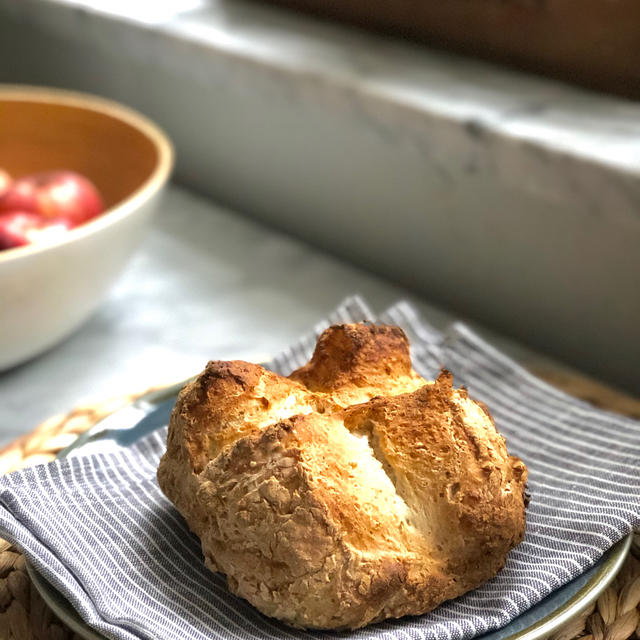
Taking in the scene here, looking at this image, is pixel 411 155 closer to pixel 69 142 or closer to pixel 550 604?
pixel 69 142

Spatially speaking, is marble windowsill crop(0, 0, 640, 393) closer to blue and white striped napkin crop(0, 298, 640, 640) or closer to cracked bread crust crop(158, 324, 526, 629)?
blue and white striped napkin crop(0, 298, 640, 640)

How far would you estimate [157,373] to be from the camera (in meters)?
0.85

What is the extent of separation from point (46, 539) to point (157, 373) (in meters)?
0.37

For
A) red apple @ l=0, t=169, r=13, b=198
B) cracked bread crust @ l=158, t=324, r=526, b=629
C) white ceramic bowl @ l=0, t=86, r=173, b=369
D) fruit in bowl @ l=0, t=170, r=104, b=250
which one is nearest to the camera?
cracked bread crust @ l=158, t=324, r=526, b=629

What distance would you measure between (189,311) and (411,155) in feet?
0.92

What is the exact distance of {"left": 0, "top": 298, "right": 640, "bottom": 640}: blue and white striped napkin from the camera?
0.45 meters

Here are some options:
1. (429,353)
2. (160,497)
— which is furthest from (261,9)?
(160,497)

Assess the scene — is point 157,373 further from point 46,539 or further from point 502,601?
point 502,601

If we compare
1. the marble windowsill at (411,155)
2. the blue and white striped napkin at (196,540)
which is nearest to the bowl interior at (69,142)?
the marble windowsill at (411,155)

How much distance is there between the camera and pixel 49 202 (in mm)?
920

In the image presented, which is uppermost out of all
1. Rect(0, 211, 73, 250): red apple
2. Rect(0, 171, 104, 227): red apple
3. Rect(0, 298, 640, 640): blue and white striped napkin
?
Rect(0, 298, 640, 640): blue and white striped napkin

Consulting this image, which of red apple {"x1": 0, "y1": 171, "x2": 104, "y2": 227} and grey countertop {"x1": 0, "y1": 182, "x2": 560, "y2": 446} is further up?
red apple {"x1": 0, "y1": 171, "x2": 104, "y2": 227}

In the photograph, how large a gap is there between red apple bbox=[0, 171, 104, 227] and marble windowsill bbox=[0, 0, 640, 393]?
22 cm

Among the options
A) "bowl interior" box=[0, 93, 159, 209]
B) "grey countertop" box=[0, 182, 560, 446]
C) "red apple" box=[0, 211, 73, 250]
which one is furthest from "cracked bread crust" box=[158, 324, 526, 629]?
"bowl interior" box=[0, 93, 159, 209]
